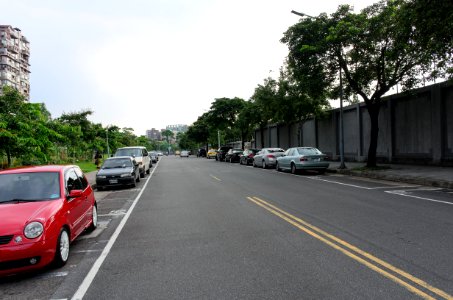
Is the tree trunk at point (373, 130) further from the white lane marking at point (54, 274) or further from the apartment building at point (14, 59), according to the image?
the apartment building at point (14, 59)

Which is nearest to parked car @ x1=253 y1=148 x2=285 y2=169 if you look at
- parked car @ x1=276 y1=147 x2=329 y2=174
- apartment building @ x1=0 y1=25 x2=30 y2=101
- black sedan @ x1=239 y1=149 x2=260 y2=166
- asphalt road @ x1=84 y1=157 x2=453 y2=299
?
black sedan @ x1=239 y1=149 x2=260 y2=166

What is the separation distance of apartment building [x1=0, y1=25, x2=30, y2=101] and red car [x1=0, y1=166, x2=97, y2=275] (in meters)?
86.6

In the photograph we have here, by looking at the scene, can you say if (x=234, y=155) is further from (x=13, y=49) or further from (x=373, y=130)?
(x=13, y=49)

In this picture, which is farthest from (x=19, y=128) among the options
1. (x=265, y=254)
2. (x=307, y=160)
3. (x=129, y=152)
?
(x=307, y=160)

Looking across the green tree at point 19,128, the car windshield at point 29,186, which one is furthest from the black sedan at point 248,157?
the car windshield at point 29,186

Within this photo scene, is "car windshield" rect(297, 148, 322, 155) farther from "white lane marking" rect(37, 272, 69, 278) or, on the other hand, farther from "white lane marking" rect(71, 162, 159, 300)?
"white lane marking" rect(37, 272, 69, 278)

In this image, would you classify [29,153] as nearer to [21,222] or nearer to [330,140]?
[21,222]

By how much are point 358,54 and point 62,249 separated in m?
17.0

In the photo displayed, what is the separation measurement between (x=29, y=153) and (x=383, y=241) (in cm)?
1417

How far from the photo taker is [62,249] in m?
5.52

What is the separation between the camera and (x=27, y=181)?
644 cm

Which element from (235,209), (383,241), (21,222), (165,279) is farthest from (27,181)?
(383,241)

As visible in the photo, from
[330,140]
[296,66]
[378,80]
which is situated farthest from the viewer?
[330,140]

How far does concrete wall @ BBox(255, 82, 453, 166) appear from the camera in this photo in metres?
18.6
